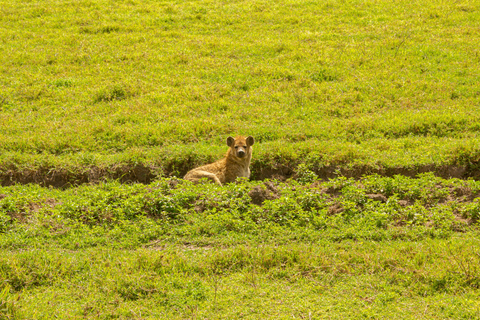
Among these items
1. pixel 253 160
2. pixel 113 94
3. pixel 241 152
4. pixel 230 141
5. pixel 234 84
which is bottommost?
pixel 253 160

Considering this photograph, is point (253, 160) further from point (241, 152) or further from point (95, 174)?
point (95, 174)

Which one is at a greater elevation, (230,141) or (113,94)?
(113,94)

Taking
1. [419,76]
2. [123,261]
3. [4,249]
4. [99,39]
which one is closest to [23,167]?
[4,249]

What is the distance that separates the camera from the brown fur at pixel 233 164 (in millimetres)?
10062

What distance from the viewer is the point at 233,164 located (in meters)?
10.3

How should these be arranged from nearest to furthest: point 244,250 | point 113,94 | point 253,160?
point 244,250 < point 253,160 < point 113,94

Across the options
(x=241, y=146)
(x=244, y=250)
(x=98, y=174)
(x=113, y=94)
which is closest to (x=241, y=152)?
(x=241, y=146)

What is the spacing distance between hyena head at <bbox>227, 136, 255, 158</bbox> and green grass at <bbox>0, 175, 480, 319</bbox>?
0.77m

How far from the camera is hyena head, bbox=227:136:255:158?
1002 centimetres

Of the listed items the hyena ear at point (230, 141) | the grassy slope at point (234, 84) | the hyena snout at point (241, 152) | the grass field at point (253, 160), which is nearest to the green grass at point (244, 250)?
the grass field at point (253, 160)

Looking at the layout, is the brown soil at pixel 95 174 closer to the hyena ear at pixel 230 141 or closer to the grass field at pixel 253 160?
the grass field at pixel 253 160

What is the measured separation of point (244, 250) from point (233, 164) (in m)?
3.63

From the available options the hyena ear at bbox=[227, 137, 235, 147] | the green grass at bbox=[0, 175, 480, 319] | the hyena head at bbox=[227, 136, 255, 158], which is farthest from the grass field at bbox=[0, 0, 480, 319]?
the hyena ear at bbox=[227, 137, 235, 147]

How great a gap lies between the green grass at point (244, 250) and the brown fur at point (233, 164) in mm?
716
